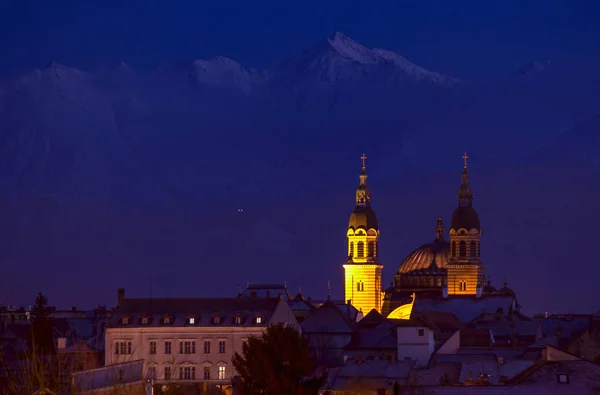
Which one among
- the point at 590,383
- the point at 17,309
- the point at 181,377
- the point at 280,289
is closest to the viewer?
the point at 590,383

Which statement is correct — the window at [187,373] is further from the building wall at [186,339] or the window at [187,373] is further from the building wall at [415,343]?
the building wall at [415,343]

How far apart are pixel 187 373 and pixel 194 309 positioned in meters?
7.51

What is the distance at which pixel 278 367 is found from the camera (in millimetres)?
68750

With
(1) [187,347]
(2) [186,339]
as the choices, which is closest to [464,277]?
(2) [186,339]

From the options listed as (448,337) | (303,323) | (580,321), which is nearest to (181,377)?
(448,337)

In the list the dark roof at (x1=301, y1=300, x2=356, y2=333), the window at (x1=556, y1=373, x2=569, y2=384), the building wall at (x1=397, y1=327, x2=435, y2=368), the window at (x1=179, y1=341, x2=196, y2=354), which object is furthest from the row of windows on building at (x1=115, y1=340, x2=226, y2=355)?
the window at (x1=556, y1=373, x2=569, y2=384)

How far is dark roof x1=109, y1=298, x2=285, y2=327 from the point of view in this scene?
125m

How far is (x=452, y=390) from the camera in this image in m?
69.1

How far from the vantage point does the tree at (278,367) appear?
67.4 metres

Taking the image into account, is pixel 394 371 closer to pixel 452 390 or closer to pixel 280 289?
pixel 452 390

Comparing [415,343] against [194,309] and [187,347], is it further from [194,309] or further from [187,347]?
[194,309]

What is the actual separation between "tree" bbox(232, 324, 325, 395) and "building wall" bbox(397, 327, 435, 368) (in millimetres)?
46371

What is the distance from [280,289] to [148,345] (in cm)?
4105

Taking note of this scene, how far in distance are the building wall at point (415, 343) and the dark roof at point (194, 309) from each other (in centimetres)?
1064
